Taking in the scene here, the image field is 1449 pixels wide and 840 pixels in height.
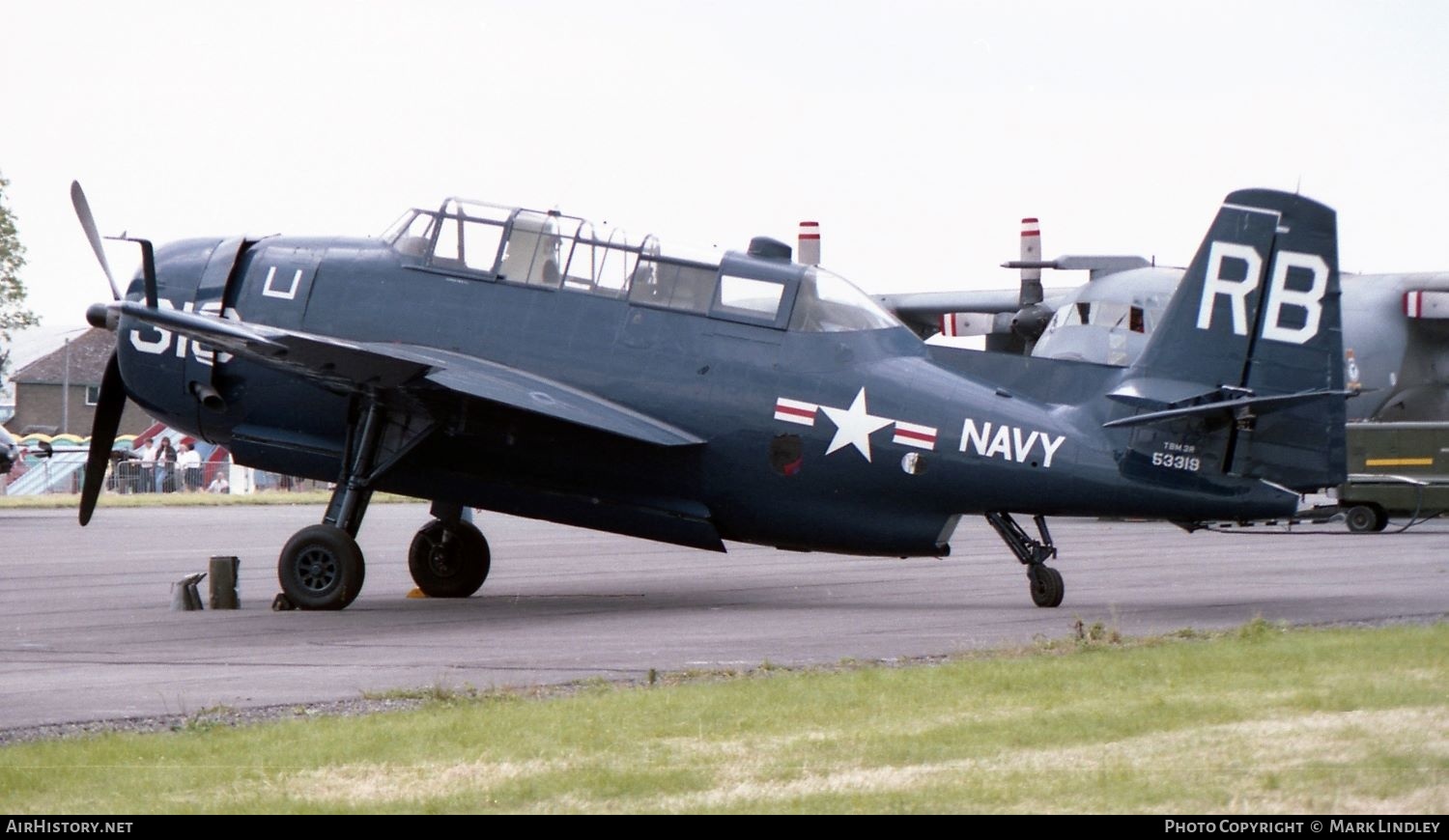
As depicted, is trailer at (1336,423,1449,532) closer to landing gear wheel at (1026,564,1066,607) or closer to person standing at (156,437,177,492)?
landing gear wheel at (1026,564,1066,607)

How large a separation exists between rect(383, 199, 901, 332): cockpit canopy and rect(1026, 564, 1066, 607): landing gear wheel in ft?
8.71

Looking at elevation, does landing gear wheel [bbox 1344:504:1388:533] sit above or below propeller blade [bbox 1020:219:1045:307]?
below

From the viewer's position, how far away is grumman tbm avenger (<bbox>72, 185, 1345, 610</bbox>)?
49.1 ft

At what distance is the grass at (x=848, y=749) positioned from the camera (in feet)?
22.0

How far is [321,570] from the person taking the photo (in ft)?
53.5

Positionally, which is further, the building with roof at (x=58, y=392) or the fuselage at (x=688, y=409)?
the building with roof at (x=58, y=392)

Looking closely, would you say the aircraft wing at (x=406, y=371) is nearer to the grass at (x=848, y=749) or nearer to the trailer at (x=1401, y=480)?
the grass at (x=848, y=749)

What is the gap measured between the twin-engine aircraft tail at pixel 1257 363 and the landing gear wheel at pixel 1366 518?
1659 cm

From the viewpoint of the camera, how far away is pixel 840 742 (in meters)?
7.96

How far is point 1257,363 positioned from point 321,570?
843 centimetres

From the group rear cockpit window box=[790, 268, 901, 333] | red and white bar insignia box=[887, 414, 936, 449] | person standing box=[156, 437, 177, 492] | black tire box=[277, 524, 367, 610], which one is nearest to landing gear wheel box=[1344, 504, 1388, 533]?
rear cockpit window box=[790, 268, 901, 333]

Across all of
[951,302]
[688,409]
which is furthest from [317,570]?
[951,302]

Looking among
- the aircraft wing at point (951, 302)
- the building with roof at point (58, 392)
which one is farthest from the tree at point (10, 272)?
the aircraft wing at point (951, 302)

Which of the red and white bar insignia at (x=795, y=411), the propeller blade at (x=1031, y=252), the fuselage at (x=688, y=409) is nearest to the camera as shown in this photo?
the fuselage at (x=688, y=409)
